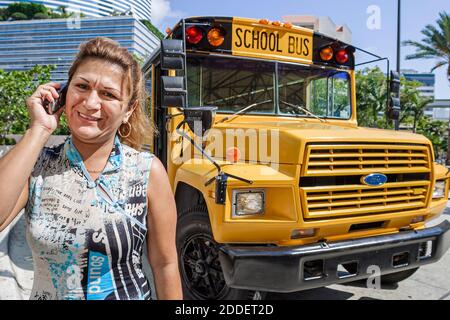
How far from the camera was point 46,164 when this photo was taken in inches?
53.9

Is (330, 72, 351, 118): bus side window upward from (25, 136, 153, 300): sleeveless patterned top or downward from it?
upward

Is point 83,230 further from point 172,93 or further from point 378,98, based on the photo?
point 378,98

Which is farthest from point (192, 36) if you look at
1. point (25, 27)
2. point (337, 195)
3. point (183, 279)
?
point (25, 27)

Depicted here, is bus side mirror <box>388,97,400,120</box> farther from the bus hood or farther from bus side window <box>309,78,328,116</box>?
the bus hood

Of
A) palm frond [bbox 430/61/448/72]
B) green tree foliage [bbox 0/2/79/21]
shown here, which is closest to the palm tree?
palm frond [bbox 430/61/448/72]

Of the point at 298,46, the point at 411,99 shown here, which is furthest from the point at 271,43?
the point at 411,99

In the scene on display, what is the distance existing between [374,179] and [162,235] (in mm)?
1982

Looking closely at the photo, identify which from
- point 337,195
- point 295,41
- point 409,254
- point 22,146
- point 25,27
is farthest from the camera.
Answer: point 25,27

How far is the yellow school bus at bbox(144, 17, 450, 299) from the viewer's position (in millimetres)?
2572

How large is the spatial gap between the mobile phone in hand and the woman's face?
0.04 m

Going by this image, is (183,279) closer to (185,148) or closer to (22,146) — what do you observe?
(185,148)

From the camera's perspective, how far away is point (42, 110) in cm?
128

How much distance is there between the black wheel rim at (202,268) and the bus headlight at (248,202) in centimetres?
43
